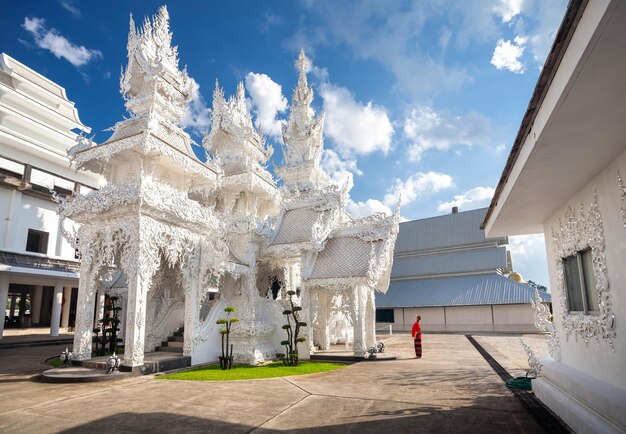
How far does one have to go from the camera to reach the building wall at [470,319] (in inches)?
850

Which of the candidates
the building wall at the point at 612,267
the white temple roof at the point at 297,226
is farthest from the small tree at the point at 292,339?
the building wall at the point at 612,267

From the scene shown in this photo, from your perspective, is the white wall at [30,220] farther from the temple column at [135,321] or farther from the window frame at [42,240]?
the temple column at [135,321]

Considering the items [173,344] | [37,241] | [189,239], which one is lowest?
[173,344]

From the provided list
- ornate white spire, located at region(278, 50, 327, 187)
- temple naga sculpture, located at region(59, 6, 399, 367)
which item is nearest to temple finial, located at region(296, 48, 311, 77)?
ornate white spire, located at region(278, 50, 327, 187)

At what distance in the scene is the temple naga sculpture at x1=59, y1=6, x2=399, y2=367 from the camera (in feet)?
32.9

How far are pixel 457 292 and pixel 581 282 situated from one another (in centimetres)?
2013

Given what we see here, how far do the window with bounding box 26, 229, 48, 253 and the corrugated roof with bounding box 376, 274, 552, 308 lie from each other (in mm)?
20184

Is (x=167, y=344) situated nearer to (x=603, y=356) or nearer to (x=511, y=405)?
(x=511, y=405)

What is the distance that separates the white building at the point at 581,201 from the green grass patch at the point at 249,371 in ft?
18.1

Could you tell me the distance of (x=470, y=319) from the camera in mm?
22953

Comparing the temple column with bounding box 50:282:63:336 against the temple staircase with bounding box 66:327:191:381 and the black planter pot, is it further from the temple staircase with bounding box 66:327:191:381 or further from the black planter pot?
the black planter pot

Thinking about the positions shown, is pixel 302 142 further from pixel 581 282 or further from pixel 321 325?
pixel 581 282

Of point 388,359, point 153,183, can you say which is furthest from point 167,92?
point 388,359

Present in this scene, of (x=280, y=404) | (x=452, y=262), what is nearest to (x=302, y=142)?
(x=452, y=262)
